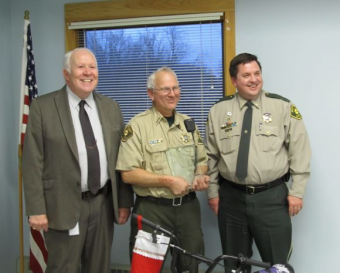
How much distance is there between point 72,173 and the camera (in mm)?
1930

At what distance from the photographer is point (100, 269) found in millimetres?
2094

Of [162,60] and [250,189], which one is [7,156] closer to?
[162,60]

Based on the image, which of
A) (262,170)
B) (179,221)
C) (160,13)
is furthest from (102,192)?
(160,13)

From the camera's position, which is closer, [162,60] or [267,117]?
[267,117]

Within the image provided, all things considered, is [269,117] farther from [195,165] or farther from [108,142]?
[108,142]

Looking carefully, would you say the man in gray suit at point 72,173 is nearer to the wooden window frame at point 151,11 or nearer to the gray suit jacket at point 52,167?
the gray suit jacket at point 52,167

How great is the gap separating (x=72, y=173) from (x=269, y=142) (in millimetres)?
1115

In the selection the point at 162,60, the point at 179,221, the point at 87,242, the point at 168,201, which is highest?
the point at 162,60

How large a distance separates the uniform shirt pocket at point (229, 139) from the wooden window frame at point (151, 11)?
24.6 inches

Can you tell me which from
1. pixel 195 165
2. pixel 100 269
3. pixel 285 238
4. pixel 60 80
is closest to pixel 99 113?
pixel 195 165

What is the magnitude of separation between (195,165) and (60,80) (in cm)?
147

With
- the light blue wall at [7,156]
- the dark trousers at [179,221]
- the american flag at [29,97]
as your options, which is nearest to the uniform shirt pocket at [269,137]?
the dark trousers at [179,221]

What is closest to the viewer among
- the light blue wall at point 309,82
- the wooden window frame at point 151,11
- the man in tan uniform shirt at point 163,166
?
the man in tan uniform shirt at point 163,166

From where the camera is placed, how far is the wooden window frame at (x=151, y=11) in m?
2.69
